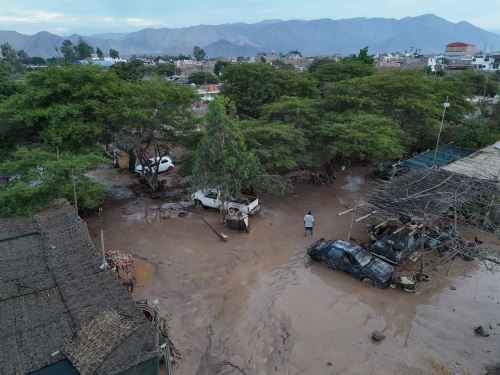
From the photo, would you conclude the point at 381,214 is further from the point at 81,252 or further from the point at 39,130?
the point at 39,130

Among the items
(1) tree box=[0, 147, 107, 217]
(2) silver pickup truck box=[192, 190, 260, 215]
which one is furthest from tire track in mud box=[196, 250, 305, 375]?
(1) tree box=[0, 147, 107, 217]

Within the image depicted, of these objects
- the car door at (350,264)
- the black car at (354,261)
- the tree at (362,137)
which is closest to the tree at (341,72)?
the tree at (362,137)

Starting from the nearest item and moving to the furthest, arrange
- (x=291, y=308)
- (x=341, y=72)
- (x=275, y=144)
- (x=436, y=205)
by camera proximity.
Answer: (x=291, y=308), (x=436, y=205), (x=275, y=144), (x=341, y=72)

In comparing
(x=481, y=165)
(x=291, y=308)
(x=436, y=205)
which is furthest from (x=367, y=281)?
(x=481, y=165)

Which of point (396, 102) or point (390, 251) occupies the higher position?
point (396, 102)

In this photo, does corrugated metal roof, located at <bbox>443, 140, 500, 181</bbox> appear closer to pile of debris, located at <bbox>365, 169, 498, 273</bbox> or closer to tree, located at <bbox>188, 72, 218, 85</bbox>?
pile of debris, located at <bbox>365, 169, 498, 273</bbox>

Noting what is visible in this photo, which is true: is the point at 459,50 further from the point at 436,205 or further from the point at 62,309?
the point at 62,309
